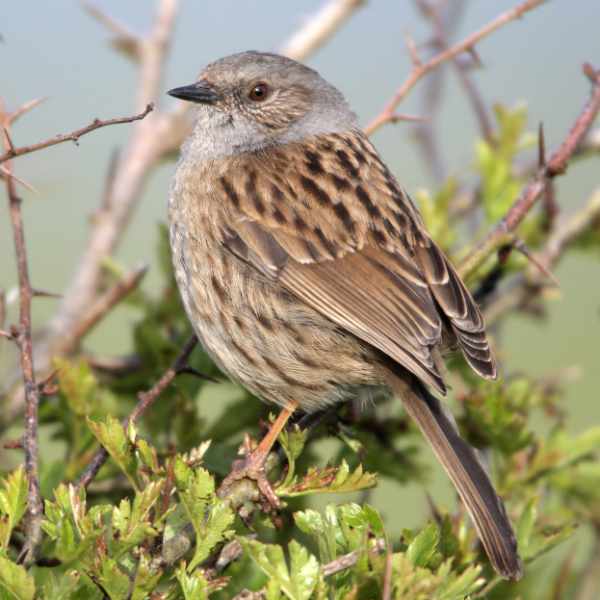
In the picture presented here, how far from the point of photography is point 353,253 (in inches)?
131

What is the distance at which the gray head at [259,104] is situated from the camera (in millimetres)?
3828

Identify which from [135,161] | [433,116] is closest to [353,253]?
[135,161]

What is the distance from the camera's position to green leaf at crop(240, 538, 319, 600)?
1.85m

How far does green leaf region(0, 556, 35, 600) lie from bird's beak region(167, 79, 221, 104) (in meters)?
2.16

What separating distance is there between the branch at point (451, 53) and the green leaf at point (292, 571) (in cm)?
175

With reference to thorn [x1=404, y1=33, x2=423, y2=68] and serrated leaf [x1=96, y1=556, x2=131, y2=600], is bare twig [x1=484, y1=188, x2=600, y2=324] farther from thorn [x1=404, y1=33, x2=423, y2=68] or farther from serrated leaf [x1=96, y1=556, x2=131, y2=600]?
serrated leaf [x1=96, y1=556, x2=131, y2=600]

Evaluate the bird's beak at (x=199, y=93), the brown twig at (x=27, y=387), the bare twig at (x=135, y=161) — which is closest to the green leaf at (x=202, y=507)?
the brown twig at (x=27, y=387)

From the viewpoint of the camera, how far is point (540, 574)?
3.00m

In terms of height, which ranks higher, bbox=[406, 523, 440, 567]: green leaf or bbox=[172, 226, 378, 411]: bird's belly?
bbox=[406, 523, 440, 567]: green leaf

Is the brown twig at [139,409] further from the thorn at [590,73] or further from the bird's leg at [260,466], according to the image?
the thorn at [590,73]

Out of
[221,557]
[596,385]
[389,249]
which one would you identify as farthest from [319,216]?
[596,385]

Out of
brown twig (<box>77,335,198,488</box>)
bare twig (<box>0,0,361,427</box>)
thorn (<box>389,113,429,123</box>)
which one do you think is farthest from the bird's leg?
thorn (<box>389,113,429,123</box>)

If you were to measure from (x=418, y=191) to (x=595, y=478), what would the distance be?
3.69ft

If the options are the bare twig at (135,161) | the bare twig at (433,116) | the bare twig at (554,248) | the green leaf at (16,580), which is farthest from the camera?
the bare twig at (433,116)
